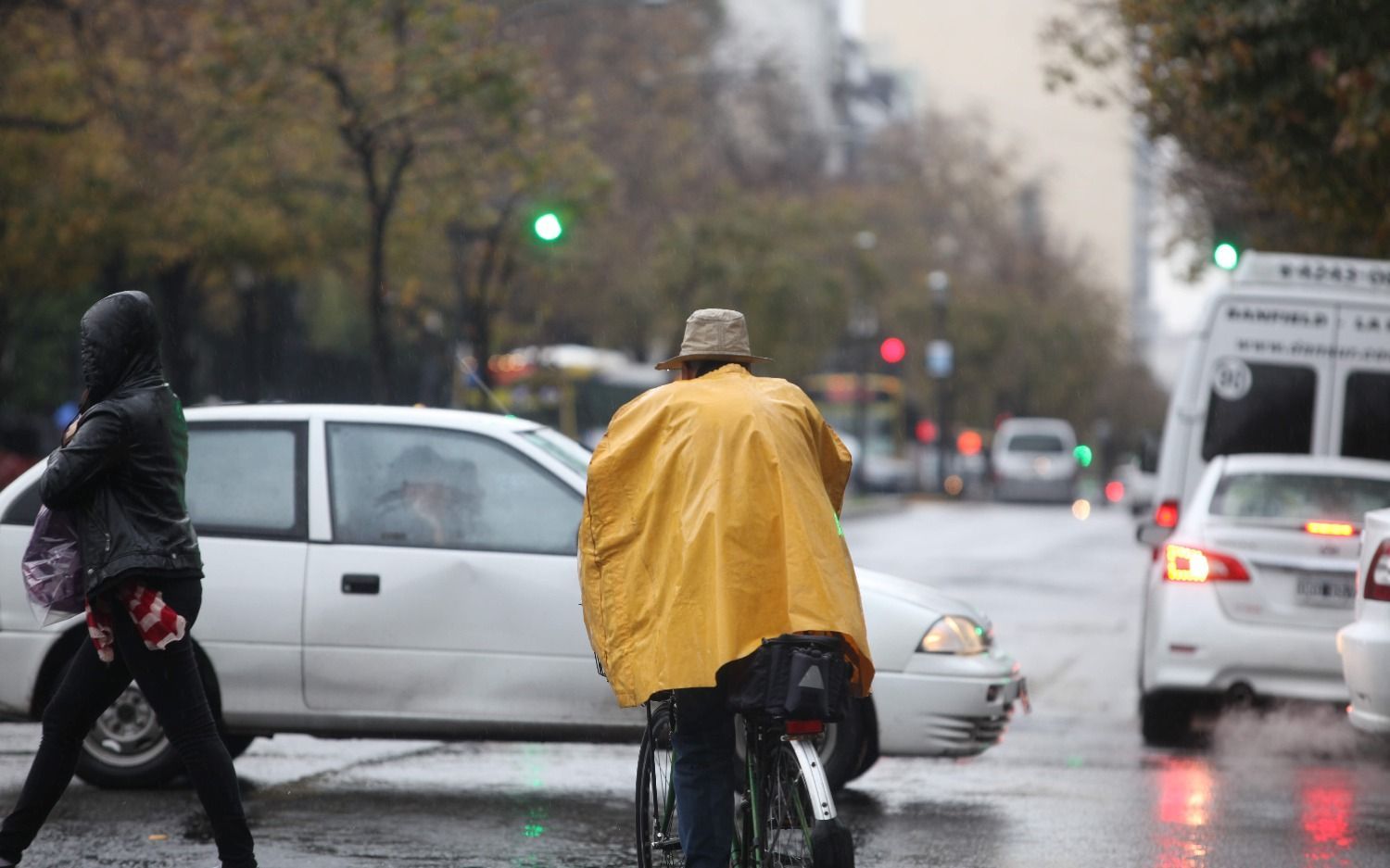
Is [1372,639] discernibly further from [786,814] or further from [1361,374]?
[1361,374]

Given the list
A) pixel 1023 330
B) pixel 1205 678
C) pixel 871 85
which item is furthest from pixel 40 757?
pixel 871 85

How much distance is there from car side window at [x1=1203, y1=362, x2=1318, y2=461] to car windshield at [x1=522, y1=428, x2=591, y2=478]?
576 centimetres

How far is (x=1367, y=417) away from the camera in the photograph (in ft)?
42.8

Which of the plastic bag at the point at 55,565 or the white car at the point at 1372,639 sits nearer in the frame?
the plastic bag at the point at 55,565

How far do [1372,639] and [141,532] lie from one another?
4.37 meters

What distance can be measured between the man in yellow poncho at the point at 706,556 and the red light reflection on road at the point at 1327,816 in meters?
2.69

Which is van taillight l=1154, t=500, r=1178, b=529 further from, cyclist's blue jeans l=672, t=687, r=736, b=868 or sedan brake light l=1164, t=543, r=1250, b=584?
cyclist's blue jeans l=672, t=687, r=736, b=868

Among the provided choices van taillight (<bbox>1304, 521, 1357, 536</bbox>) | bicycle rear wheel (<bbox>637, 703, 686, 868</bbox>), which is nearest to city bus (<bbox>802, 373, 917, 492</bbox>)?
van taillight (<bbox>1304, 521, 1357, 536</bbox>)

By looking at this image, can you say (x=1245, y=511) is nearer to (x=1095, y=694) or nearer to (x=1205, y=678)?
(x=1205, y=678)

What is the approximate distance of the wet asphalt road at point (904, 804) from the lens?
7.00 meters

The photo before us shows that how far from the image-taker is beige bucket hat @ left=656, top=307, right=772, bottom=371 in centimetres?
529

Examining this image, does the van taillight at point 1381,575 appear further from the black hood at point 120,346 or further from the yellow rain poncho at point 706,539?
the black hood at point 120,346

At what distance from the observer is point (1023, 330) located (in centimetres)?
6950

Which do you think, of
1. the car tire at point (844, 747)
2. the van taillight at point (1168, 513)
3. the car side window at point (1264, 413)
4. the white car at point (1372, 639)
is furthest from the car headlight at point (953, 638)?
the car side window at point (1264, 413)
